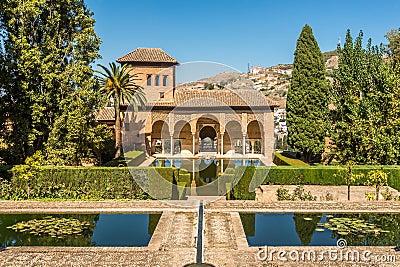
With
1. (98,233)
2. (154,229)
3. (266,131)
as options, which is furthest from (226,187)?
(266,131)

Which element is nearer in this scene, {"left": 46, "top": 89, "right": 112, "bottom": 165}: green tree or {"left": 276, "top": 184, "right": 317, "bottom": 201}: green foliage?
{"left": 276, "top": 184, "right": 317, "bottom": 201}: green foliage

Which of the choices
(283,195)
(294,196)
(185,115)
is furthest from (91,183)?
(185,115)

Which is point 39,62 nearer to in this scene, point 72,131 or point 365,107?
point 72,131

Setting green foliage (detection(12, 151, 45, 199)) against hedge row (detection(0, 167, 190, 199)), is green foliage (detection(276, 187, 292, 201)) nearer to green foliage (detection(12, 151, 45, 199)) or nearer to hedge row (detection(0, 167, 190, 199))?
hedge row (detection(0, 167, 190, 199))

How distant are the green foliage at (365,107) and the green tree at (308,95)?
1759mm

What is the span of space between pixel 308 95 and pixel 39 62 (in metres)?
15.0

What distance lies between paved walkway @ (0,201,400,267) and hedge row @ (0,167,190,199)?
1.29 m

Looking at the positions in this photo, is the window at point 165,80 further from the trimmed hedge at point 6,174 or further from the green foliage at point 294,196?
the green foliage at point 294,196

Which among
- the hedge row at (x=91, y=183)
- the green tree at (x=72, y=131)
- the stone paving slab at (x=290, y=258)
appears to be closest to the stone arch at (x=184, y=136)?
the green tree at (x=72, y=131)

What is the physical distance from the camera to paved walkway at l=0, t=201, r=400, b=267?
7.93 metres

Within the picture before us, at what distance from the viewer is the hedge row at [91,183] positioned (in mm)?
14180

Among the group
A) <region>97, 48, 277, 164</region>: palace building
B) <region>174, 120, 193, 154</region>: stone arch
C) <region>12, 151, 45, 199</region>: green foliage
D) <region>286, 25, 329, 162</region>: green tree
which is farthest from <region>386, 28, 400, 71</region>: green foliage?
<region>12, 151, 45, 199</region>: green foliage

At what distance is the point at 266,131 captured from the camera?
3111cm

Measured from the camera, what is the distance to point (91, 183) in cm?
1441
